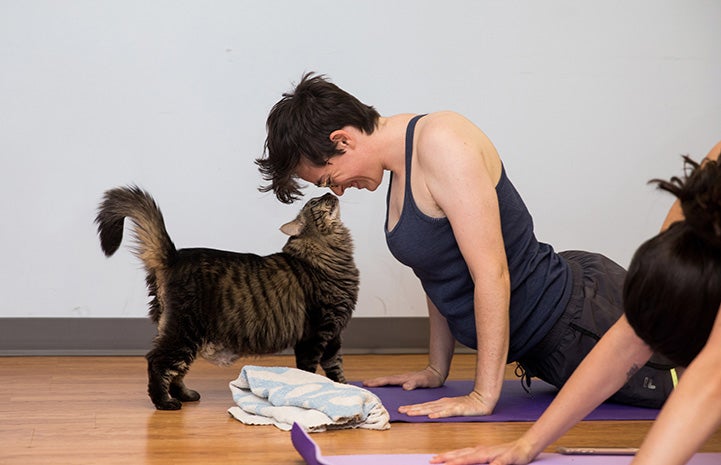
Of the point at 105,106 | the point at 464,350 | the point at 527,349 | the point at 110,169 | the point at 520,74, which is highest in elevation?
the point at 520,74

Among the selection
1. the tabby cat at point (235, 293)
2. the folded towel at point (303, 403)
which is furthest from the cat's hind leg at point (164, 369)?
the folded towel at point (303, 403)

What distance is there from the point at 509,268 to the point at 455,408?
414 mm

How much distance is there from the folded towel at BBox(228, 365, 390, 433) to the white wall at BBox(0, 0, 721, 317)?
1233 mm

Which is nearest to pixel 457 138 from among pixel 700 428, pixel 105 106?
pixel 700 428

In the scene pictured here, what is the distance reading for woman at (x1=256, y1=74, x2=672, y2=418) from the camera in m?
2.30

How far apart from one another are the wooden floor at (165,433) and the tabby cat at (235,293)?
0.50 feet

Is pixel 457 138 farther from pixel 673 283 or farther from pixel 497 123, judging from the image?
pixel 497 123

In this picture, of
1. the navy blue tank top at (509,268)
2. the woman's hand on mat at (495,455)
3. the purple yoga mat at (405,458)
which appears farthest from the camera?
the navy blue tank top at (509,268)

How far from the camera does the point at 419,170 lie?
2.38 m

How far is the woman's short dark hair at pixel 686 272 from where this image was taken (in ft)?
4.24

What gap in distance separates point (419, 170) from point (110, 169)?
1.64 meters

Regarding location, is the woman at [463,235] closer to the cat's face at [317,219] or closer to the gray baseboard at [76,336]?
the cat's face at [317,219]

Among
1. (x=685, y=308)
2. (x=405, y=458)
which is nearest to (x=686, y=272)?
(x=685, y=308)

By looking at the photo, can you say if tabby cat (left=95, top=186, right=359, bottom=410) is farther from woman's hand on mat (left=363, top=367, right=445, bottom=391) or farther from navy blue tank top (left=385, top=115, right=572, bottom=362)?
navy blue tank top (left=385, top=115, right=572, bottom=362)
